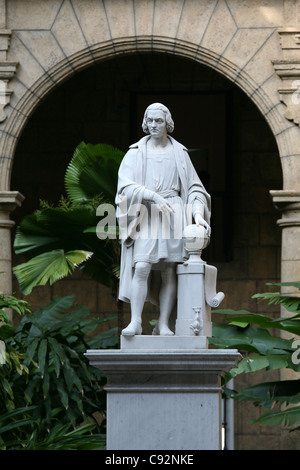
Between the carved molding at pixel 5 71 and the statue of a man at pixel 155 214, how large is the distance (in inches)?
198

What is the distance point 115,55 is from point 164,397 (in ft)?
21.8

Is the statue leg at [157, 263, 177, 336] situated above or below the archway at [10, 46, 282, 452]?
below

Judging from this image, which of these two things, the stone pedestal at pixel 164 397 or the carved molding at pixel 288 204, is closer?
the stone pedestal at pixel 164 397

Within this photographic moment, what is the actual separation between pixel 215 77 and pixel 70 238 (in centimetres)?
466

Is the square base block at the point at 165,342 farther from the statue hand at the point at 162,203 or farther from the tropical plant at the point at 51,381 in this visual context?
the tropical plant at the point at 51,381

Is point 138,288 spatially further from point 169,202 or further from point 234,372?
point 234,372

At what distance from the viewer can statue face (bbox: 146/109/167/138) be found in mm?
11367

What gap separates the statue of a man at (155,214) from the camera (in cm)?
1112

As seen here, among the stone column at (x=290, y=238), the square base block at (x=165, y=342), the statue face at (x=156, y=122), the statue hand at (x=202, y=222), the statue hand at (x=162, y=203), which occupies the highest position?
the stone column at (x=290, y=238)

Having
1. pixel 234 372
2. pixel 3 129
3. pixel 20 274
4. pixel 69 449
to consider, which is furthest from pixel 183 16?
pixel 69 449

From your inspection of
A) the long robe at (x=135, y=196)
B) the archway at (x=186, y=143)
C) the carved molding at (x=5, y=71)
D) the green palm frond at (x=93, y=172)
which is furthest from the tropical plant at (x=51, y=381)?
the archway at (x=186, y=143)

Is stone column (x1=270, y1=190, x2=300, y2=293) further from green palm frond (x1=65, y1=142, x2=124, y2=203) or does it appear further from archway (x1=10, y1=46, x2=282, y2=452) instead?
archway (x1=10, y1=46, x2=282, y2=452)

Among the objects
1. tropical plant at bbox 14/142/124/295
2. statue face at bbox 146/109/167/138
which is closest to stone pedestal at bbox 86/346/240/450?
statue face at bbox 146/109/167/138

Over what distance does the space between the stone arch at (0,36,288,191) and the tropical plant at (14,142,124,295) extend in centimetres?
72
